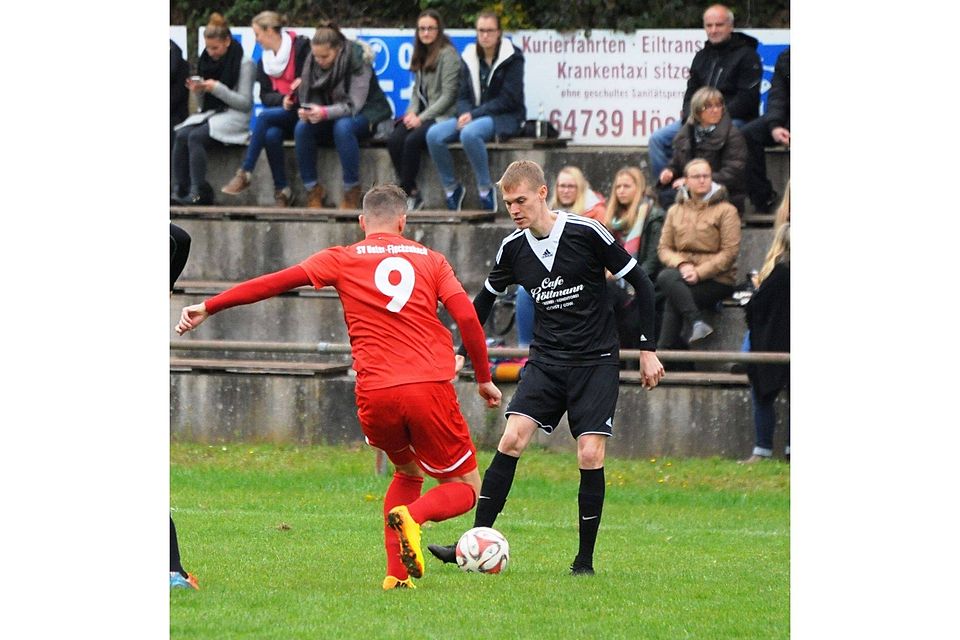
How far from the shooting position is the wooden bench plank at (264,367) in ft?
49.2

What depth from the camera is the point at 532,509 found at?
1195cm

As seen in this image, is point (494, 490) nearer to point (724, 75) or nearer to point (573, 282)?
point (573, 282)

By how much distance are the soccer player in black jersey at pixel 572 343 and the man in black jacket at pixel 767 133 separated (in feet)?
23.2

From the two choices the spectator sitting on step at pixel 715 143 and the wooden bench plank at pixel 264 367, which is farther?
the wooden bench plank at pixel 264 367

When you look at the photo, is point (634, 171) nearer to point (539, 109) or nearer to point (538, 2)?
point (539, 109)

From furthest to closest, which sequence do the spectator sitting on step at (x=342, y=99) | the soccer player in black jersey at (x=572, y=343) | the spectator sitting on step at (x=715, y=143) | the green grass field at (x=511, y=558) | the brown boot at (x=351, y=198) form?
the brown boot at (x=351, y=198) → the spectator sitting on step at (x=342, y=99) → the spectator sitting on step at (x=715, y=143) → the soccer player in black jersey at (x=572, y=343) → the green grass field at (x=511, y=558)

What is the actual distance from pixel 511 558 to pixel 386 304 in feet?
7.30

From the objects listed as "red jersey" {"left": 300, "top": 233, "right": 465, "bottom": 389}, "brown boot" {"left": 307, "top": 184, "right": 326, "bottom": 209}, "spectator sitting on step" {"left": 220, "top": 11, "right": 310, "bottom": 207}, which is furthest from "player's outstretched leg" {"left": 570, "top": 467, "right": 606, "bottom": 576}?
"spectator sitting on step" {"left": 220, "top": 11, "right": 310, "bottom": 207}

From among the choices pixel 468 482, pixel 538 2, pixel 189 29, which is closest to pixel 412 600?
pixel 468 482

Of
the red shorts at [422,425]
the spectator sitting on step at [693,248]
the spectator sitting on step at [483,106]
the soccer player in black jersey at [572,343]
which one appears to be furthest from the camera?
the spectator sitting on step at [483,106]

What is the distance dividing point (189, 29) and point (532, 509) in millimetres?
11528

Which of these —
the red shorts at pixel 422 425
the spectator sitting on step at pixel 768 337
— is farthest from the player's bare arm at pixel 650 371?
the spectator sitting on step at pixel 768 337

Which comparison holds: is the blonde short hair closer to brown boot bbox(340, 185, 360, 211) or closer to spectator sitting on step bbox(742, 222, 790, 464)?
spectator sitting on step bbox(742, 222, 790, 464)

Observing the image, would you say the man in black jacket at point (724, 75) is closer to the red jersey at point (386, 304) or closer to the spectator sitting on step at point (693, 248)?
the spectator sitting on step at point (693, 248)
